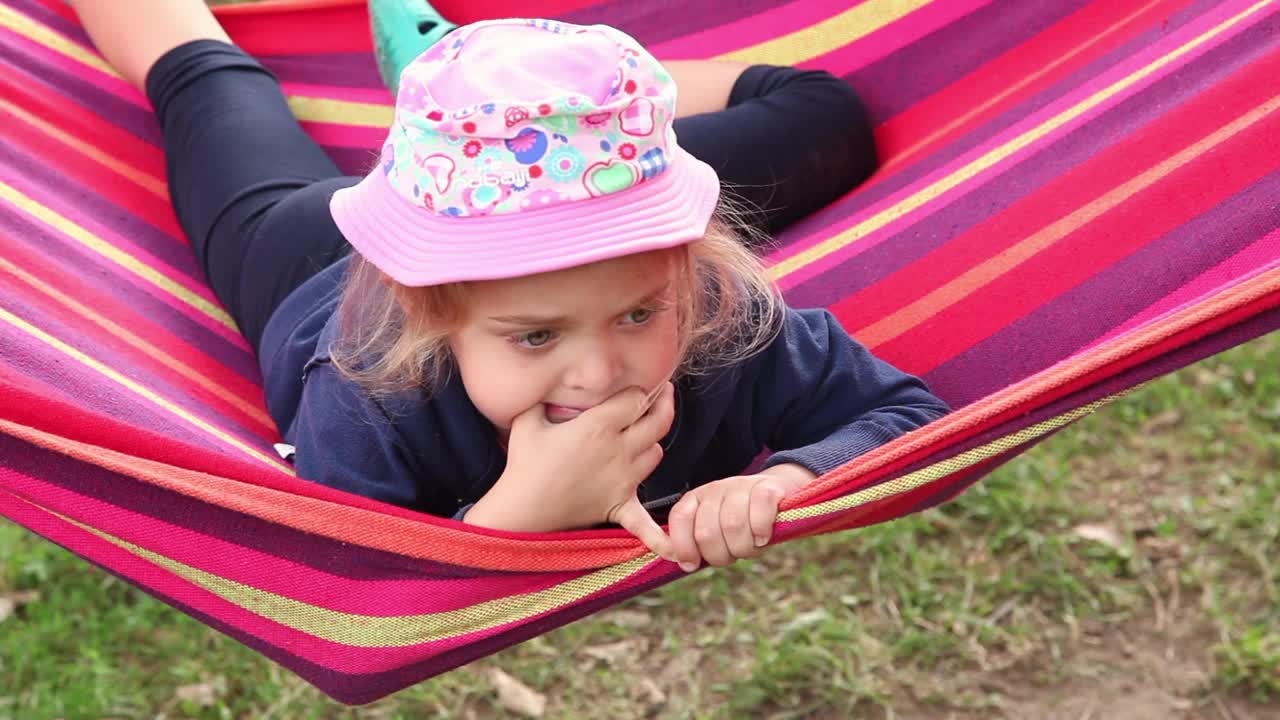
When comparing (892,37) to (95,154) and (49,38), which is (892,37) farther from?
(49,38)

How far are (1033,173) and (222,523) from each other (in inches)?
39.1

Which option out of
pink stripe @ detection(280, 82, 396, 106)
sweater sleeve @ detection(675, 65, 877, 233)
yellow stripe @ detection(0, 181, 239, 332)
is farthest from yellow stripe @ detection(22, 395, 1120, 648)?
pink stripe @ detection(280, 82, 396, 106)

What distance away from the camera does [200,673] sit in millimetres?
2092

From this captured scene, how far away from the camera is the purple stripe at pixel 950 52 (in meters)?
1.97

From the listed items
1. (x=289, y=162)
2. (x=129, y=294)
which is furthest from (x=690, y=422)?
(x=289, y=162)

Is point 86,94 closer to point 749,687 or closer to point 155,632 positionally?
point 155,632

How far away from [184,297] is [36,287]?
0.99ft

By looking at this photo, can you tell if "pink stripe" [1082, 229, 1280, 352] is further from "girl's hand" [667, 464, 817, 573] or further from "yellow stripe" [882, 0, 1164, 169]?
"yellow stripe" [882, 0, 1164, 169]

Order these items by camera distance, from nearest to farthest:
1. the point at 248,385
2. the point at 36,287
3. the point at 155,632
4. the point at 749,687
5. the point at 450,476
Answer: the point at 450,476
the point at 36,287
the point at 248,385
the point at 749,687
the point at 155,632

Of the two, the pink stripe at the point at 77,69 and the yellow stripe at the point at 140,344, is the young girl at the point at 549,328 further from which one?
the pink stripe at the point at 77,69

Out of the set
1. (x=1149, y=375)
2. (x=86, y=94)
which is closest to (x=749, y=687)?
(x=1149, y=375)

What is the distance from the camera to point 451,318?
4.17 ft

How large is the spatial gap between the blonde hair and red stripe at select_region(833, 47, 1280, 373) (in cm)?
23

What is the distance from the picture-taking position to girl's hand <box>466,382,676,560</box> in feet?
4.02
